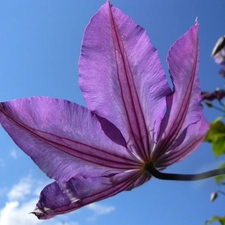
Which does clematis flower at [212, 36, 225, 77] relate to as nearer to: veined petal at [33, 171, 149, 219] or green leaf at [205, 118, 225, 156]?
veined petal at [33, 171, 149, 219]

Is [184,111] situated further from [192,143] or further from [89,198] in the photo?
[89,198]

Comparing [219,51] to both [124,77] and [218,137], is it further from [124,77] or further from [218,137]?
[218,137]

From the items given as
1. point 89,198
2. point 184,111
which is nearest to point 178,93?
point 184,111

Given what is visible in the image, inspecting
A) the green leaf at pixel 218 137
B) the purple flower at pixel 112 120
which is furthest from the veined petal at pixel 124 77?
the green leaf at pixel 218 137

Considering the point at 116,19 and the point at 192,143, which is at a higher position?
the point at 116,19

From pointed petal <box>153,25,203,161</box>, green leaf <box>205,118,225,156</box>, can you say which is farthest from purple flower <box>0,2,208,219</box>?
green leaf <box>205,118,225,156</box>

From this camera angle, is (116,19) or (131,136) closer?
(116,19)
